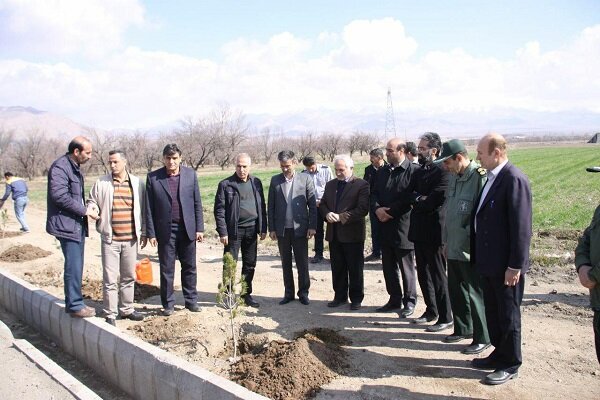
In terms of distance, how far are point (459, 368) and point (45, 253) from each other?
29.4 feet

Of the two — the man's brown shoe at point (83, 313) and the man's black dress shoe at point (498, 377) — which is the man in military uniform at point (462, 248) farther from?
the man's brown shoe at point (83, 313)

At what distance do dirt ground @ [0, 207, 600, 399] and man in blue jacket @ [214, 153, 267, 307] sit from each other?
2.87ft

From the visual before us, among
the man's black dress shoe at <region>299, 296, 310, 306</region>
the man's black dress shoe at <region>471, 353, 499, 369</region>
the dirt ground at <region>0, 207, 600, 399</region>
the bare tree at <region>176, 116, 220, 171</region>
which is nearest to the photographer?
the dirt ground at <region>0, 207, 600, 399</region>

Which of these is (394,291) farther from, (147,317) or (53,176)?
(53,176)

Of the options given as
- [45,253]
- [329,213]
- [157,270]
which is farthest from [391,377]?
Result: [45,253]

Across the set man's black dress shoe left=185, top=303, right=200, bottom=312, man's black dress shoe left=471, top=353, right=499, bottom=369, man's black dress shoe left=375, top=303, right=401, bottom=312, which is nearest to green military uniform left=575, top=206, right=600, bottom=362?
man's black dress shoe left=471, top=353, right=499, bottom=369

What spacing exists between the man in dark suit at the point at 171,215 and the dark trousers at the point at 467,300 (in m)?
3.18

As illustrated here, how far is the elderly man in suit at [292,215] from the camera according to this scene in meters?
6.51

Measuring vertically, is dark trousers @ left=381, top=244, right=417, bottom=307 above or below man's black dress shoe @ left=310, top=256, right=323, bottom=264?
above

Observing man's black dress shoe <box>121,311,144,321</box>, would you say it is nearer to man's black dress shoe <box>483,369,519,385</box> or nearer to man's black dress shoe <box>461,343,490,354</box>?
man's black dress shoe <box>461,343,490,354</box>

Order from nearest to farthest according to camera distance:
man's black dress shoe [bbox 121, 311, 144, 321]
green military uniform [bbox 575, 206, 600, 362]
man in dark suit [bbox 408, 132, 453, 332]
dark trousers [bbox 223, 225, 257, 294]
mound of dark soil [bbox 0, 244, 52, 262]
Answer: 1. green military uniform [bbox 575, 206, 600, 362]
2. man in dark suit [bbox 408, 132, 453, 332]
3. man's black dress shoe [bbox 121, 311, 144, 321]
4. dark trousers [bbox 223, 225, 257, 294]
5. mound of dark soil [bbox 0, 244, 52, 262]

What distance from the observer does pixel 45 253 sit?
10250 mm

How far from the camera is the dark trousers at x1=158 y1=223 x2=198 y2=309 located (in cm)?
615

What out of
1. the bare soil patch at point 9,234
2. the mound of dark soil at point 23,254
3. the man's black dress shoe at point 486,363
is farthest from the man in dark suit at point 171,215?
the bare soil patch at point 9,234
